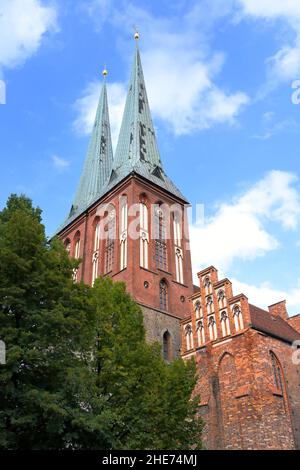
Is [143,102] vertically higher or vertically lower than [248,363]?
higher

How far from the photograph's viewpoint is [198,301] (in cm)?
2430

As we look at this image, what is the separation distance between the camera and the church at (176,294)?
19.5 metres

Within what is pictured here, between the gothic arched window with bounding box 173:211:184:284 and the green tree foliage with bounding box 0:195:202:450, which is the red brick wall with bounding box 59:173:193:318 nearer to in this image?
the gothic arched window with bounding box 173:211:184:284

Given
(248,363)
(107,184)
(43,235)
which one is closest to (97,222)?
(107,184)

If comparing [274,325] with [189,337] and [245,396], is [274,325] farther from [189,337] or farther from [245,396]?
[245,396]

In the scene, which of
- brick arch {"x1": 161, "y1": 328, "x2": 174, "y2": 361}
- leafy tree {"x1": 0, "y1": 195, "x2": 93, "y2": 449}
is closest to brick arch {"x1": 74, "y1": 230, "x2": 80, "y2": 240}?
brick arch {"x1": 161, "y1": 328, "x2": 174, "y2": 361}

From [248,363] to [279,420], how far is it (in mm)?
2438

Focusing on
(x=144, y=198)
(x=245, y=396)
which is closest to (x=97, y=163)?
(x=144, y=198)

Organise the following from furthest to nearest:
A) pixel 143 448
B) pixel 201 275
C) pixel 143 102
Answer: pixel 143 102
pixel 201 275
pixel 143 448

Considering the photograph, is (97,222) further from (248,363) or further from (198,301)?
(248,363)

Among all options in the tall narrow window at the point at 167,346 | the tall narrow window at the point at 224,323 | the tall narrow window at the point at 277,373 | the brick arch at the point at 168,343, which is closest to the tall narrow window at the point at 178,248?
the brick arch at the point at 168,343

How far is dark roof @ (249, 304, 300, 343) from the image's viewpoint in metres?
23.1
